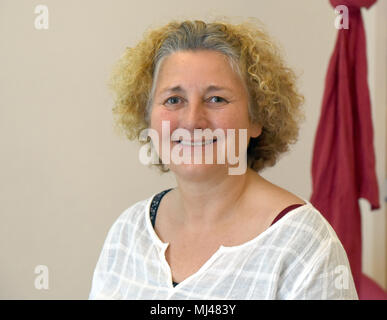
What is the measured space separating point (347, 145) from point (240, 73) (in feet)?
1.41

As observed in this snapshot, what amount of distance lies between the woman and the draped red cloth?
221mm

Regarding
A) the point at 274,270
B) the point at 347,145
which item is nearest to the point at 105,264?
the point at 274,270

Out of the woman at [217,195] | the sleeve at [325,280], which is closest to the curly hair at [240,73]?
the woman at [217,195]

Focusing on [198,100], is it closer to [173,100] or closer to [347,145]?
[173,100]

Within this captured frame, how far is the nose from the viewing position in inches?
30.8

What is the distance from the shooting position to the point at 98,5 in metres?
0.94

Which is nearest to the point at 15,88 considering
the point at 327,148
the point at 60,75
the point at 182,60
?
the point at 60,75

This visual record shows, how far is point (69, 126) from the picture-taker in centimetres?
96

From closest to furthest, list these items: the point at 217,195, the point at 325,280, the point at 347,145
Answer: the point at 325,280
the point at 217,195
the point at 347,145

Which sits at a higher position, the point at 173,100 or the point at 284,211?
the point at 173,100

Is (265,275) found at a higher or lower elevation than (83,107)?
lower

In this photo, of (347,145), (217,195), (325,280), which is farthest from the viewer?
(347,145)

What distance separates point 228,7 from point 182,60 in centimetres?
25
